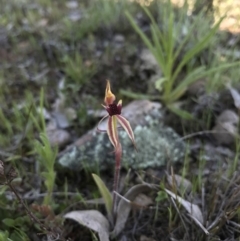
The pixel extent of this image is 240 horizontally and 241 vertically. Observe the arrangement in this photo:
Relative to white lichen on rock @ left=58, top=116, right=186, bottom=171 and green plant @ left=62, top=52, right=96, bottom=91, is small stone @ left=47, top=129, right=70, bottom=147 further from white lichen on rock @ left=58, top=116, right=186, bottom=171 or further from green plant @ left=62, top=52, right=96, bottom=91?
green plant @ left=62, top=52, right=96, bottom=91

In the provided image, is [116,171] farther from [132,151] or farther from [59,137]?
[59,137]

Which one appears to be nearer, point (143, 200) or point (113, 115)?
point (113, 115)

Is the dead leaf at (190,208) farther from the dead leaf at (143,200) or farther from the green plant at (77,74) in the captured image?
the green plant at (77,74)

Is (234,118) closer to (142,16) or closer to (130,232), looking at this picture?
(130,232)

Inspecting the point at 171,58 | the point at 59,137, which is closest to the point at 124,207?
the point at 59,137

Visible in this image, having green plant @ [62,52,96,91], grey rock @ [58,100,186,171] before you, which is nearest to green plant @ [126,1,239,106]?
grey rock @ [58,100,186,171]

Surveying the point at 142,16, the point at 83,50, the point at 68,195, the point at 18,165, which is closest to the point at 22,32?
the point at 83,50
